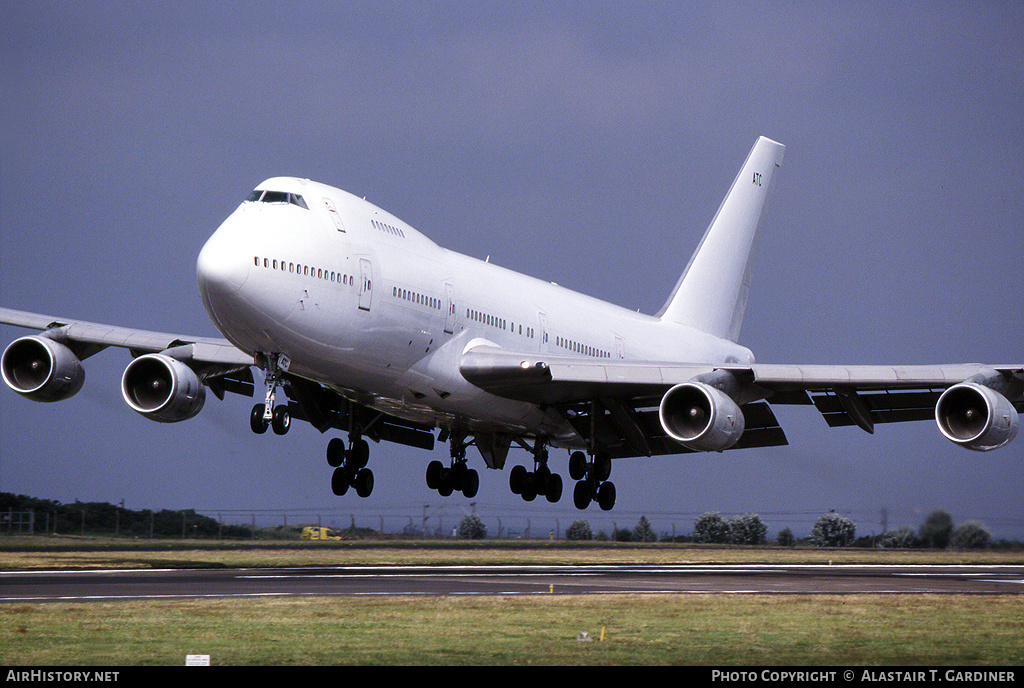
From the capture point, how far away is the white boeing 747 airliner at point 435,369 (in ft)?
79.4

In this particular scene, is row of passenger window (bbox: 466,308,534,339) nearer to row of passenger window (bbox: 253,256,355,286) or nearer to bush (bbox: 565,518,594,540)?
row of passenger window (bbox: 253,256,355,286)

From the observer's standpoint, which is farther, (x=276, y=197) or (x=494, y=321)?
(x=494, y=321)

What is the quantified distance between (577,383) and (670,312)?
1332 cm

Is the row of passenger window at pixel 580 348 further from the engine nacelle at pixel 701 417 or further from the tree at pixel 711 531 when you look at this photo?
the tree at pixel 711 531

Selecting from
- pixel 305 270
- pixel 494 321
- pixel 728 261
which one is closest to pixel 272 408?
pixel 305 270

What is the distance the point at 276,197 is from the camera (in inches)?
976

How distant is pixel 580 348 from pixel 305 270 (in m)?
12.4

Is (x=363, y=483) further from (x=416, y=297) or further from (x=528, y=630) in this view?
(x=528, y=630)

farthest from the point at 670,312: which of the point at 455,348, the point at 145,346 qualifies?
the point at 145,346

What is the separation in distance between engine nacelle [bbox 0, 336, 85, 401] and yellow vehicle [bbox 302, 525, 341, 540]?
27.3 metres

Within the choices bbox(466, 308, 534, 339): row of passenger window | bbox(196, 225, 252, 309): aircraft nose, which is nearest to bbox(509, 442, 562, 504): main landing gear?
bbox(466, 308, 534, 339): row of passenger window

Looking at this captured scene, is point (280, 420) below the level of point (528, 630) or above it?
above

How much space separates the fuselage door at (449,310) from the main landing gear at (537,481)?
810 centimetres
